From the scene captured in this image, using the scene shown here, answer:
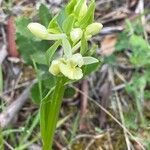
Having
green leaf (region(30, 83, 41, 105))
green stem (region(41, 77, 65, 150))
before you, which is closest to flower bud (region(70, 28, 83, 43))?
green stem (region(41, 77, 65, 150))

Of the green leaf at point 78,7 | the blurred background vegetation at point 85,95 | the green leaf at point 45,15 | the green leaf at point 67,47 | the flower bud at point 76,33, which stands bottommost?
the blurred background vegetation at point 85,95

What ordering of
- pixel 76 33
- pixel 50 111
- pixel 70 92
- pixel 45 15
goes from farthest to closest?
pixel 70 92 < pixel 45 15 < pixel 50 111 < pixel 76 33

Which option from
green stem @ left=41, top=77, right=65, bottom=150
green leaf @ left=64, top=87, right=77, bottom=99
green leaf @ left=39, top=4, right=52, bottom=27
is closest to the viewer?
green stem @ left=41, top=77, right=65, bottom=150

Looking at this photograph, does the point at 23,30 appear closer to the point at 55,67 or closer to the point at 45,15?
the point at 45,15

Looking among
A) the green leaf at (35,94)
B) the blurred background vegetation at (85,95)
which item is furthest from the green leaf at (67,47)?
the green leaf at (35,94)

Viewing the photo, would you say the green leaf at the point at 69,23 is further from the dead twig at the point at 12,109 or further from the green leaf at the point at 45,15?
the dead twig at the point at 12,109

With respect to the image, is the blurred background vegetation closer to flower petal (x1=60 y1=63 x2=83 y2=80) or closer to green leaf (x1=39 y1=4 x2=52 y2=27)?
green leaf (x1=39 y1=4 x2=52 y2=27)

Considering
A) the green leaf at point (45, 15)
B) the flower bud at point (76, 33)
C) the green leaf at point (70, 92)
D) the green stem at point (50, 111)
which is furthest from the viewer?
the green leaf at point (70, 92)

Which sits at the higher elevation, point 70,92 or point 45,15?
point 45,15

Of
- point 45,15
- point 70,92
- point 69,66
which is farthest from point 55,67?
point 70,92
